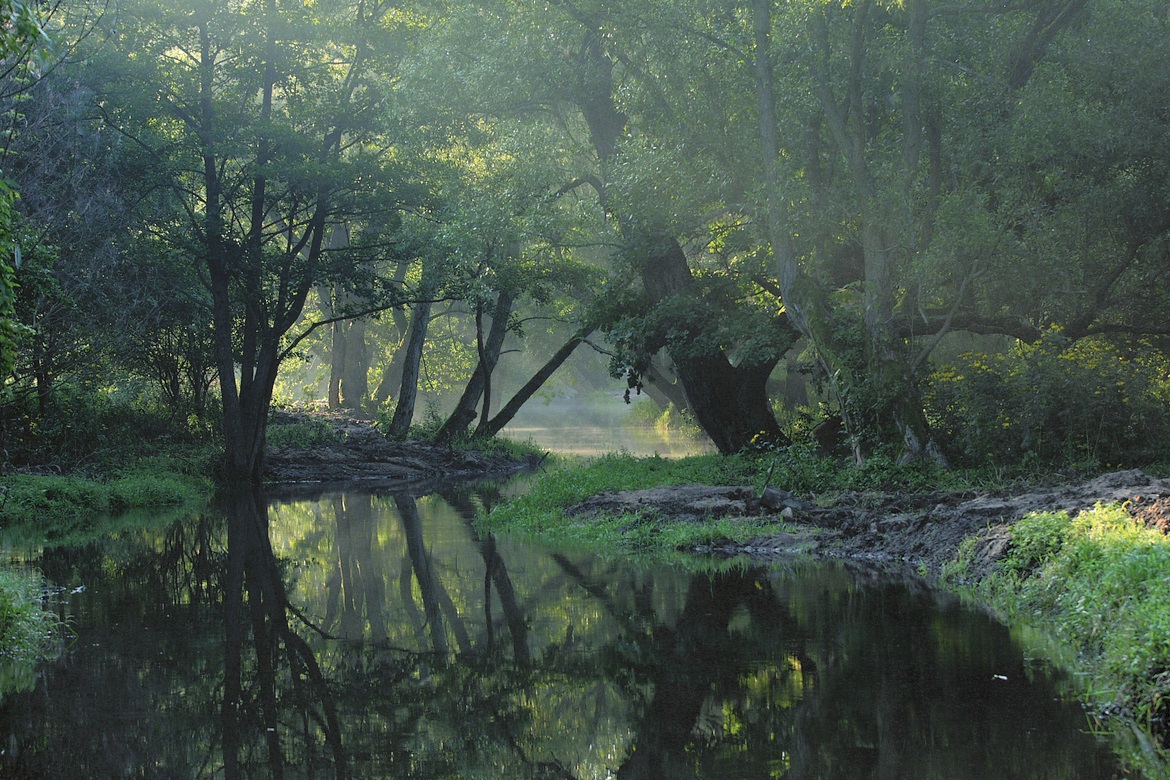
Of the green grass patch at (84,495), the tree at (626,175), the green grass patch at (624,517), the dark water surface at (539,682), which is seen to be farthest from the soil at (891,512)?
the green grass patch at (84,495)

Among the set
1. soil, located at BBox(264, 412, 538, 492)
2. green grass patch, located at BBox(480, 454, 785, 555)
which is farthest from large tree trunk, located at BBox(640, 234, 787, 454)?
soil, located at BBox(264, 412, 538, 492)

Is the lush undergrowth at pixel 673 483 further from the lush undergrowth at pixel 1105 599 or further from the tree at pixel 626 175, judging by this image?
the lush undergrowth at pixel 1105 599

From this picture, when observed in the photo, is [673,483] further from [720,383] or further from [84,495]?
[84,495]

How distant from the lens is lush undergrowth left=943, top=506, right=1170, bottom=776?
623 centimetres

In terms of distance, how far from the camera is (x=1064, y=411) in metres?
16.0

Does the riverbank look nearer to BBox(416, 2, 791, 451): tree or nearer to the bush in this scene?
the bush

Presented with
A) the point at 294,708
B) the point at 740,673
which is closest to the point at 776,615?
the point at 740,673

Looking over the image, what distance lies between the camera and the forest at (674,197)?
57.4 feet

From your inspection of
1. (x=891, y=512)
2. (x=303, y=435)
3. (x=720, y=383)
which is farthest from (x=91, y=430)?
(x=891, y=512)

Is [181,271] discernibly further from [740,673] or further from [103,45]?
[740,673]

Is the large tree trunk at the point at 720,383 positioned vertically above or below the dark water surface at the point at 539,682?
above

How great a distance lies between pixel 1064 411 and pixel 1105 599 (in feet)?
29.3

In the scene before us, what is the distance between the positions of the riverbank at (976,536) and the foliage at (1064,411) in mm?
1652

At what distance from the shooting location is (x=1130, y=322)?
20.3 meters
